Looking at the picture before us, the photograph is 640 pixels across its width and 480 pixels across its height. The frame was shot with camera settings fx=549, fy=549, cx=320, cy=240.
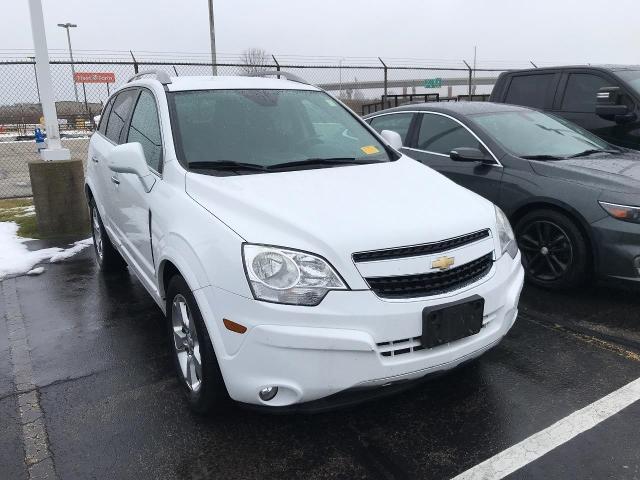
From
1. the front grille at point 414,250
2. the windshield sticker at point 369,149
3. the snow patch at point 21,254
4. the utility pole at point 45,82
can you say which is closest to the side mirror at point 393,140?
the windshield sticker at point 369,149

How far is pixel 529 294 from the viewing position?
4520 mm

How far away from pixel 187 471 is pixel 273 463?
1.28ft

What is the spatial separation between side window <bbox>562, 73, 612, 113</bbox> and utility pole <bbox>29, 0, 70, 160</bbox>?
6.25 metres

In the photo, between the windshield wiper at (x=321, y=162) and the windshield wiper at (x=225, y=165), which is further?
the windshield wiper at (x=321, y=162)

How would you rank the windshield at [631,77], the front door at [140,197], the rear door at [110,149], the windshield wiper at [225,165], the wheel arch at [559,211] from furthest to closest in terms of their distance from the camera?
the windshield at [631,77] → the rear door at [110,149] → the wheel arch at [559,211] → the front door at [140,197] → the windshield wiper at [225,165]

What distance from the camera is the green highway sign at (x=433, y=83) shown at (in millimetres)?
17306

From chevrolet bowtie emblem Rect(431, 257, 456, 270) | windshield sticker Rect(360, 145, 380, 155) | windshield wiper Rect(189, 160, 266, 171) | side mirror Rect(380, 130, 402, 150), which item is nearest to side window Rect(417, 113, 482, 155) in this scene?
side mirror Rect(380, 130, 402, 150)

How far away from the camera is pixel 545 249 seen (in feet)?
14.8

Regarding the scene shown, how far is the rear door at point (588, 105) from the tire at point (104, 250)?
17.7ft

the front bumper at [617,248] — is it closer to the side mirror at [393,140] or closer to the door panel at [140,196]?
the side mirror at [393,140]

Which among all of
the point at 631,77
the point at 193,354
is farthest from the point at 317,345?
the point at 631,77

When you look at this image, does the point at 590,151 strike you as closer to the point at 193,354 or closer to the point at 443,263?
the point at 443,263

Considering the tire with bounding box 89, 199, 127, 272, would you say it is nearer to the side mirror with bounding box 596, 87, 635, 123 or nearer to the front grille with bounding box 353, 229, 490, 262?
the front grille with bounding box 353, 229, 490, 262

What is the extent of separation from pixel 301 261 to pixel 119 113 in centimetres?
304
